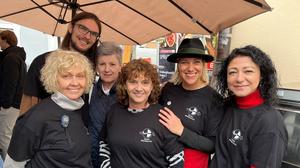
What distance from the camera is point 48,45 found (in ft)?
27.1

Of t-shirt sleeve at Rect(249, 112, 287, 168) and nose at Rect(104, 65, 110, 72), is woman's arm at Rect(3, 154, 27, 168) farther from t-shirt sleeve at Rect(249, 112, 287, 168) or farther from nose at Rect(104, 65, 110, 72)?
t-shirt sleeve at Rect(249, 112, 287, 168)

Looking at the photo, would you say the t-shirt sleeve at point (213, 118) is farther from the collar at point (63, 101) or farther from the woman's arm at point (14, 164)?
the woman's arm at point (14, 164)

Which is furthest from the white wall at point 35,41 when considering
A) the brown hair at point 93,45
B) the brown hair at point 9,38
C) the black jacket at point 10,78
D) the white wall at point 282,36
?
the brown hair at point 93,45

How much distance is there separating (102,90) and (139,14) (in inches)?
41.6

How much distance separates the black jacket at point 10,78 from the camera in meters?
4.84

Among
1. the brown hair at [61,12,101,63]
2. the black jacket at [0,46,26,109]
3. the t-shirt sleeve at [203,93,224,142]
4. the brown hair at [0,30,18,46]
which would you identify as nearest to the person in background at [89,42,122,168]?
the brown hair at [61,12,101,63]

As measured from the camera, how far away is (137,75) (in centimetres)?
228

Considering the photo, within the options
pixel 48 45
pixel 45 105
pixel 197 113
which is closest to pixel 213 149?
pixel 197 113

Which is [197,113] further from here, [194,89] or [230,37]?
[230,37]

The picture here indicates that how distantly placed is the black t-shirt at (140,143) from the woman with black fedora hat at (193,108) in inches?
2.9

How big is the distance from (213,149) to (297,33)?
2047 millimetres

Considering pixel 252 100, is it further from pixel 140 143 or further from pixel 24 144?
pixel 24 144

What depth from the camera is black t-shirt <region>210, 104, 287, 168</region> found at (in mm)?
1861

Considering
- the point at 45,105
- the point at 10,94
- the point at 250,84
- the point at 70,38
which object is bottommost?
the point at 10,94
